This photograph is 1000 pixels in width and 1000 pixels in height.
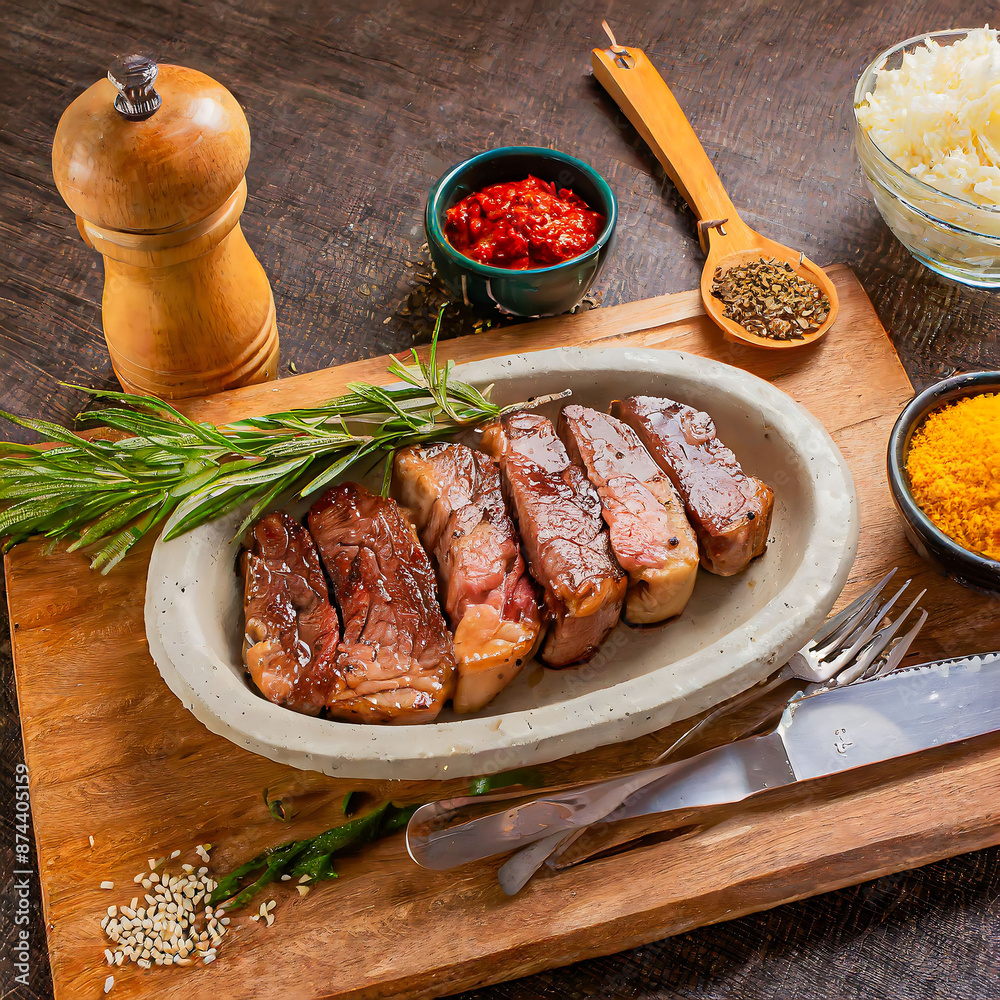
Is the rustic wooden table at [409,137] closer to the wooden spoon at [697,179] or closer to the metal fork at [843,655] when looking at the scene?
the wooden spoon at [697,179]

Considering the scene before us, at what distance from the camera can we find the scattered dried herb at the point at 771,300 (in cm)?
346

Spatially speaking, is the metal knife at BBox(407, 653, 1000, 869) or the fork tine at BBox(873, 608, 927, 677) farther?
the fork tine at BBox(873, 608, 927, 677)

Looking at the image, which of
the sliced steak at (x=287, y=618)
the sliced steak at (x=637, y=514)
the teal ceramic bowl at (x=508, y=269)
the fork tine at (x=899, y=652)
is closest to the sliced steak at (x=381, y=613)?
the sliced steak at (x=287, y=618)

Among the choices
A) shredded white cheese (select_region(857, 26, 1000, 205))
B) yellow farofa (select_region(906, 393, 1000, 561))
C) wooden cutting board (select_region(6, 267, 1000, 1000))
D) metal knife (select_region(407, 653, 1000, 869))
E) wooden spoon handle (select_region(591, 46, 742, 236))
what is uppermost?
shredded white cheese (select_region(857, 26, 1000, 205))

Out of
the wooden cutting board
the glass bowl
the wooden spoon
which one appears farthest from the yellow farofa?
the glass bowl

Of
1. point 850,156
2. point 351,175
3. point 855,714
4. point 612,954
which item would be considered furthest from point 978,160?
point 612,954

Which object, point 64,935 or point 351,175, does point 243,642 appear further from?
point 351,175

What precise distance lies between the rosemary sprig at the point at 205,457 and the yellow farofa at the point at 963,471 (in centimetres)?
139

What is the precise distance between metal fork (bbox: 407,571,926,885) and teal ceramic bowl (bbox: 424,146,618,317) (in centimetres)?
155

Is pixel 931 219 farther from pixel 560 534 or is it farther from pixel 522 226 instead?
pixel 560 534

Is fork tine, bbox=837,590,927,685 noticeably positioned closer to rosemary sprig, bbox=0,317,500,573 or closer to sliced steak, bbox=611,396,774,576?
sliced steak, bbox=611,396,774,576

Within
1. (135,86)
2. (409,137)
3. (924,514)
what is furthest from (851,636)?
(409,137)

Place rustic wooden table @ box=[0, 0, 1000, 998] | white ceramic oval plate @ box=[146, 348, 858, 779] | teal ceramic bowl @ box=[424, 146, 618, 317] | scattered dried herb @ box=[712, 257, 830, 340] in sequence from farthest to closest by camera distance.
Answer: rustic wooden table @ box=[0, 0, 1000, 998]
scattered dried herb @ box=[712, 257, 830, 340]
teal ceramic bowl @ box=[424, 146, 618, 317]
white ceramic oval plate @ box=[146, 348, 858, 779]

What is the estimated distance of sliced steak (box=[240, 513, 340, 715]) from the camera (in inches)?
98.1
